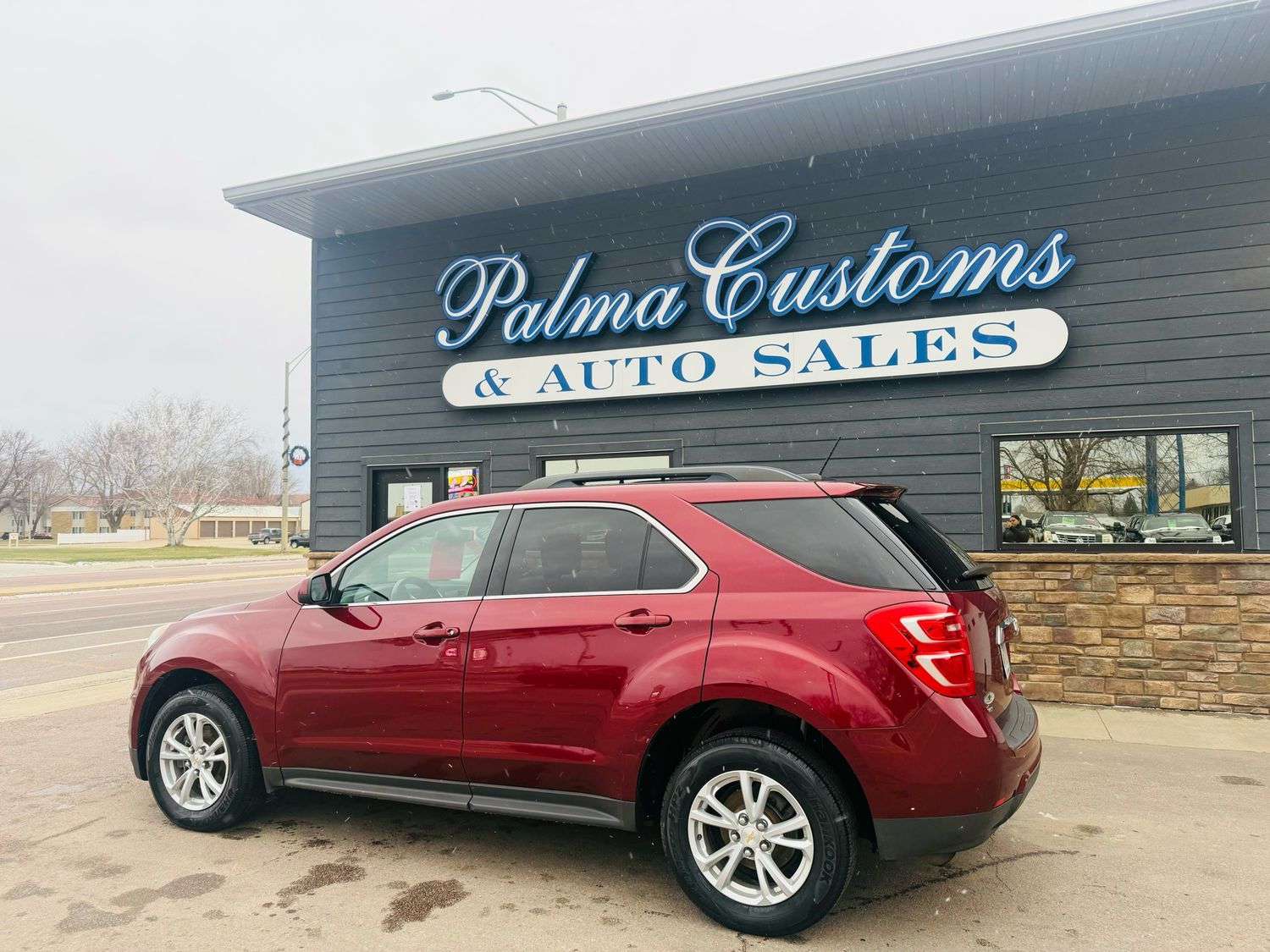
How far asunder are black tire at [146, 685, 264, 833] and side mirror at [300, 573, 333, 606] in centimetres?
70

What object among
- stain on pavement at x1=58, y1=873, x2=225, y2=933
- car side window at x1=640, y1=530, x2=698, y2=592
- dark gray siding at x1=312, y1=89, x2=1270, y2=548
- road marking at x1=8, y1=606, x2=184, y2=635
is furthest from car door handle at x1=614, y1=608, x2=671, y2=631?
road marking at x1=8, y1=606, x2=184, y2=635

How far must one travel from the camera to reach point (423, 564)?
14.1 feet

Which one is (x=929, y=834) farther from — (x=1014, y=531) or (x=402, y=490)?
(x=402, y=490)

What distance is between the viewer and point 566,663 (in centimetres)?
367

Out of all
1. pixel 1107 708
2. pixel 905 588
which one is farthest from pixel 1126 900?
pixel 1107 708

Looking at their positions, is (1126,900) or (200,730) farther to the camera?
(200,730)

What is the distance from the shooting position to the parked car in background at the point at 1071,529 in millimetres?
7594

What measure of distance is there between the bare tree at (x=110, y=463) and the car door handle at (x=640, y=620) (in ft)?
202

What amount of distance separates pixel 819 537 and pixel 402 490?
769cm

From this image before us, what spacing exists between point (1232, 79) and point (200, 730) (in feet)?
28.7

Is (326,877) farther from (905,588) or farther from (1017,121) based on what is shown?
(1017,121)

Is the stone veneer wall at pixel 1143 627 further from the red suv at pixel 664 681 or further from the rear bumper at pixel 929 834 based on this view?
the rear bumper at pixel 929 834

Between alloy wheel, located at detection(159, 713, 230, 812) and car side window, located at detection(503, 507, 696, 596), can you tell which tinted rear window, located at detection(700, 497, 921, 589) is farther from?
alloy wheel, located at detection(159, 713, 230, 812)

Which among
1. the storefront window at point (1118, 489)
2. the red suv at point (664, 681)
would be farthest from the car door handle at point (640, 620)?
the storefront window at point (1118, 489)
